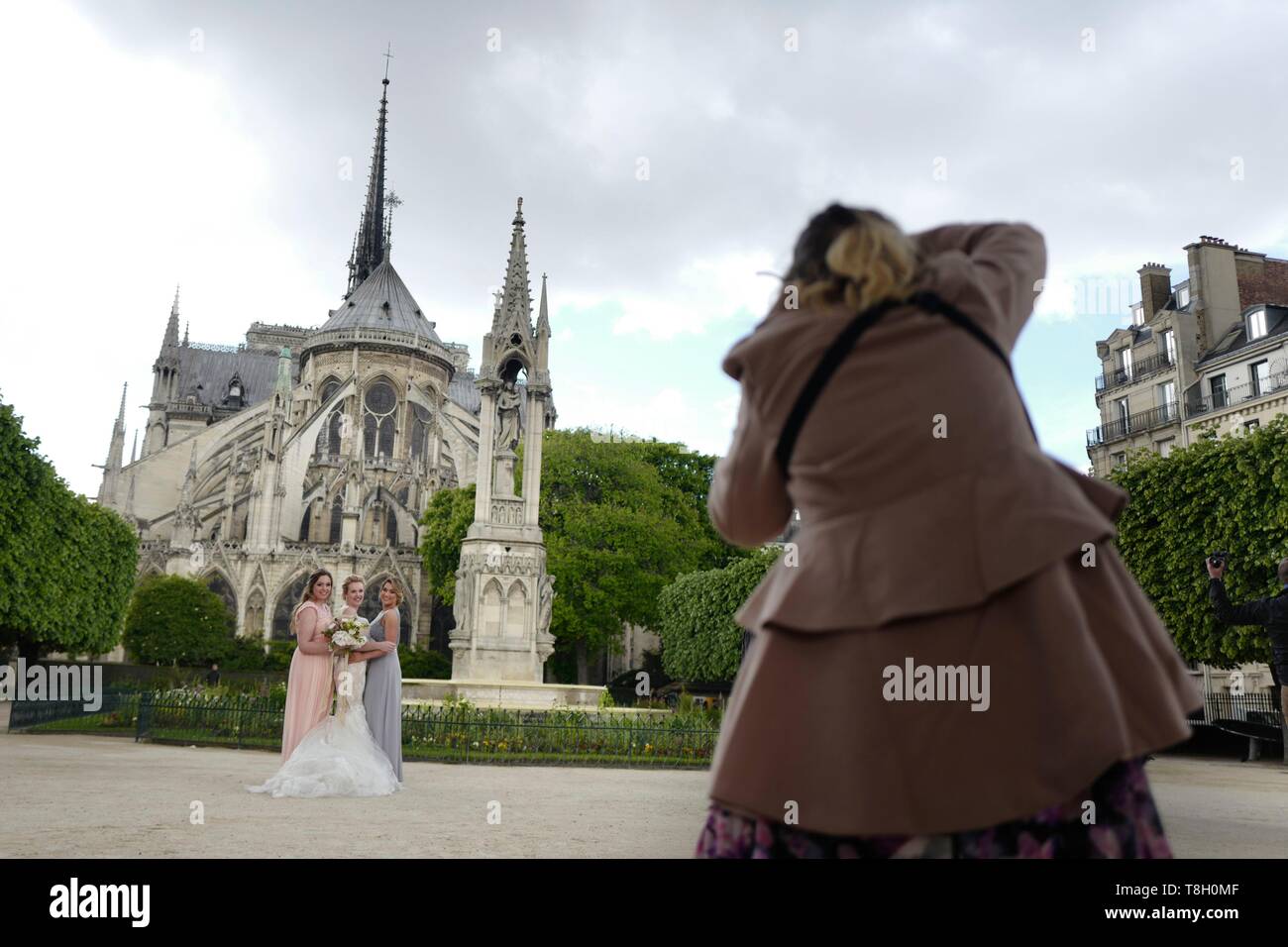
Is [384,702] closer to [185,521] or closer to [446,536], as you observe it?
[446,536]

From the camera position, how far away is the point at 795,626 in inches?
79.7

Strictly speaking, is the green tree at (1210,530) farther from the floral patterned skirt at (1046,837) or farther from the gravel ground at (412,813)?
the floral patterned skirt at (1046,837)

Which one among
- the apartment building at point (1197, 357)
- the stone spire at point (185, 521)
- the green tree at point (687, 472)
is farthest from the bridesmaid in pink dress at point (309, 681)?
the stone spire at point (185, 521)

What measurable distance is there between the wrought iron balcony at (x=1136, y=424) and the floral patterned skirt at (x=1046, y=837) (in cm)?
4128

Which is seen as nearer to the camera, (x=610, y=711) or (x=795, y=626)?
(x=795, y=626)

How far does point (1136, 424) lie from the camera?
41.0m

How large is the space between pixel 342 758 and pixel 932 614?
28.5 feet

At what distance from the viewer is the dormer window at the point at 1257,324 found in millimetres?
36250

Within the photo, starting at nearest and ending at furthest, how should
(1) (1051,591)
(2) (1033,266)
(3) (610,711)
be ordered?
1. (1) (1051,591)
2. (2) (1033,266)
3. (3) (610,711)

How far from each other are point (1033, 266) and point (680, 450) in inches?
1915

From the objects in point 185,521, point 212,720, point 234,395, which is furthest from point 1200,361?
point 234,395
